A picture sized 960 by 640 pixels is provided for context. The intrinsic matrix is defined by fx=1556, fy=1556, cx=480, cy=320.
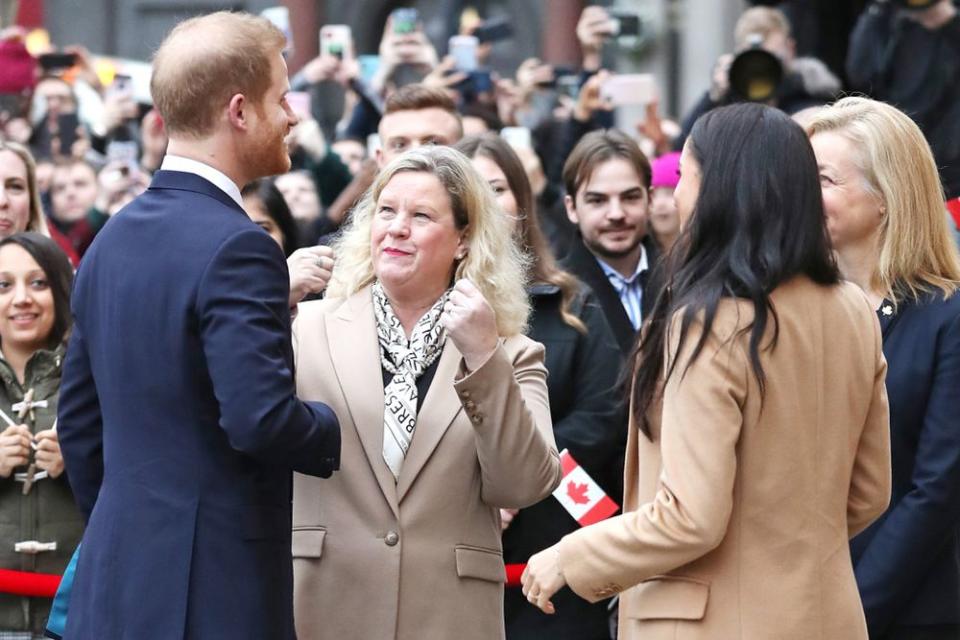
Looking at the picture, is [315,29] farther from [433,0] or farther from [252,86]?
[252,86]

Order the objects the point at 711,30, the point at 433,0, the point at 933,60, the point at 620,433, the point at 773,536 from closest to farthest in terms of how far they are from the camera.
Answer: the point at 773,536 → the point at 620,433 → the point at 933,60 → the point at 711,30 → the point at 433,0

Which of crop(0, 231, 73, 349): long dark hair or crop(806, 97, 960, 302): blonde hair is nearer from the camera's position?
crop(806, 97, 960, 302): blonde hair

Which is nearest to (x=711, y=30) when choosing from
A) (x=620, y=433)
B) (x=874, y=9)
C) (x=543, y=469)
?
(x=874, y=9)

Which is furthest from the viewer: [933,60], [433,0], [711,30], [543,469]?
[433,0]

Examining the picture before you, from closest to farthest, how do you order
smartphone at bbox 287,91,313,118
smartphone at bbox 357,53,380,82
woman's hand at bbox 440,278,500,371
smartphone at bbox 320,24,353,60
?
woman's hand at bbox 440,278,500,371 < smartphone at bbox 287,91,313,118 < smartphone at bbox 320,24,353,60 < smartphone at bbox 357,53,380,82

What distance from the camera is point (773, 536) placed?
10.0 ft

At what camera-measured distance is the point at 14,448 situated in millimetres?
4594

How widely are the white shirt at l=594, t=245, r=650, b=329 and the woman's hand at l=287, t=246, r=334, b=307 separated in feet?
6.39

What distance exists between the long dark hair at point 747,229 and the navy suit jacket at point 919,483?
809 millimetres

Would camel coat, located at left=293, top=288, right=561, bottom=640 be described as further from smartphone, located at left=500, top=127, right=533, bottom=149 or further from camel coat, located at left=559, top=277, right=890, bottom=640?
smartphone, located at left=500, top=127, right=533, bottom=149

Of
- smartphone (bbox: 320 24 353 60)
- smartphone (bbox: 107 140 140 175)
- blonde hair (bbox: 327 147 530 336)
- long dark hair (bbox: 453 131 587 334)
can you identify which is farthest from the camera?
smartphone (bbox: 320 24 353 60)

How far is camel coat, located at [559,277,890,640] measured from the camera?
9.82 ft

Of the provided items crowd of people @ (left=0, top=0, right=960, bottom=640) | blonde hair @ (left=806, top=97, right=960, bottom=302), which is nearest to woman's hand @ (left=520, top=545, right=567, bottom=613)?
crowd of people @ (left=0, top=0, right=960, bottom=640)

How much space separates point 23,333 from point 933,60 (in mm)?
5026
